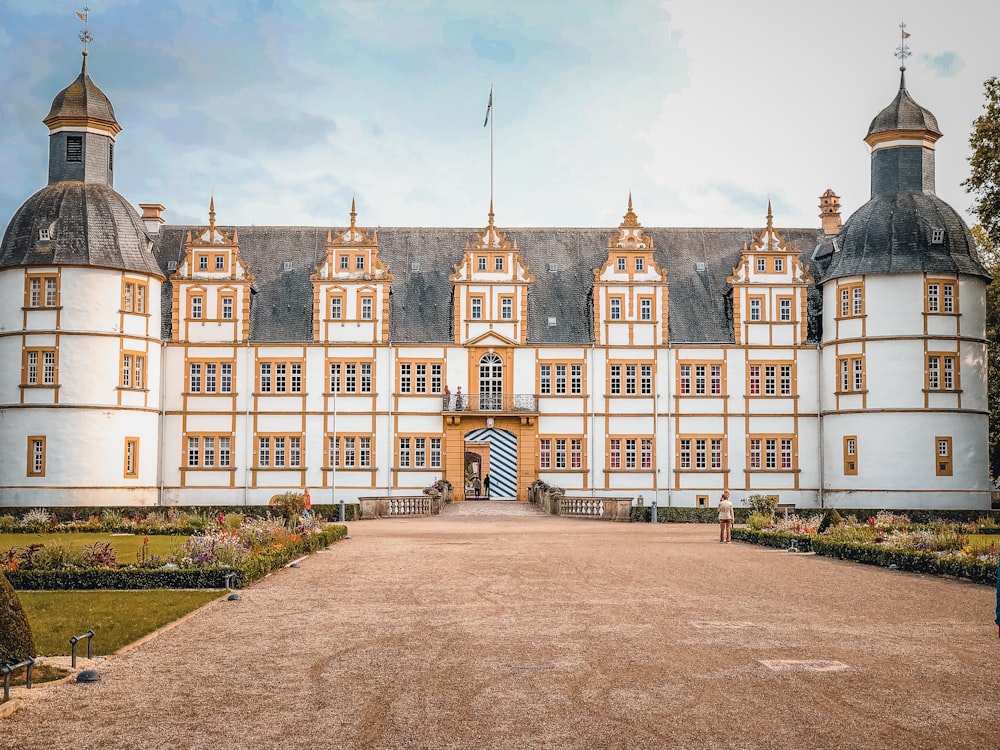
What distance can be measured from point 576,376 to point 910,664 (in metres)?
36.7

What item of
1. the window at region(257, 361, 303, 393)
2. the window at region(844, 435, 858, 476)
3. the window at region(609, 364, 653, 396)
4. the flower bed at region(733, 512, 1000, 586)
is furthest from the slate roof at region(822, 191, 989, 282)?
the window at region(257, 361, 303, 393)

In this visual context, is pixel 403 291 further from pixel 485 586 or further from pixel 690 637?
pixel 690 637

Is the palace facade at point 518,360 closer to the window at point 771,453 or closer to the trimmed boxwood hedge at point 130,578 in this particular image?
the window at point 771,453

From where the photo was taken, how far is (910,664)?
12562mm

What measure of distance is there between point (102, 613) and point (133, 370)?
31.8m

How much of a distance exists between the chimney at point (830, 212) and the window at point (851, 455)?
451 inches

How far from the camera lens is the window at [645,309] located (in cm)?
4925

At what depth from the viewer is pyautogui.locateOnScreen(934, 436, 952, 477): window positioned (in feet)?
147

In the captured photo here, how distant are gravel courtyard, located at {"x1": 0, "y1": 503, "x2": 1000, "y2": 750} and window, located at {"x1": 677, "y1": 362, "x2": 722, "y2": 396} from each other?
2803cm

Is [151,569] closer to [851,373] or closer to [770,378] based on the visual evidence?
[851,373]

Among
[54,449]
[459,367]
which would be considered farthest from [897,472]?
[54,449]

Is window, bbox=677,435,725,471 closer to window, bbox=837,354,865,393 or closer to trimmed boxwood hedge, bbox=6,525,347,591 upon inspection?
window, bbox=837,354,865,393

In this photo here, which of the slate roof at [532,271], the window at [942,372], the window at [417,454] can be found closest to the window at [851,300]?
the slate roof at [532,271]

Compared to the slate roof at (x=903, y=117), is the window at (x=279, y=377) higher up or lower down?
lower down
